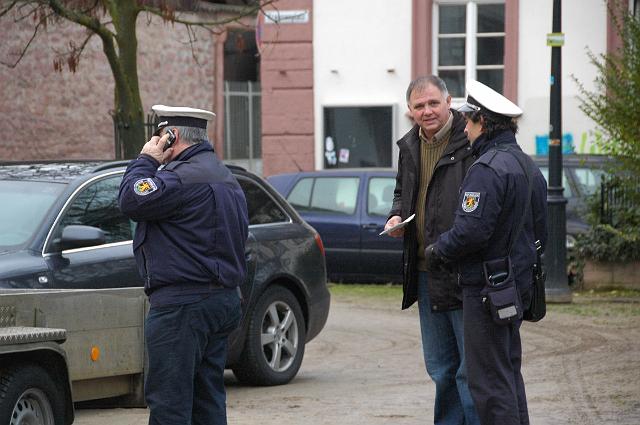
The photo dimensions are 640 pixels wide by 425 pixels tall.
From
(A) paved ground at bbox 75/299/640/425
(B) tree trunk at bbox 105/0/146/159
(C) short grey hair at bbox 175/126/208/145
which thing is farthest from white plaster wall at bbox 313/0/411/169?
(C) short grey hair at bbox 175/126/208/145

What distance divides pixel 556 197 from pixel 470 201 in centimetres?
905

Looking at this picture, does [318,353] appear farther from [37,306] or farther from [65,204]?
[37,306]

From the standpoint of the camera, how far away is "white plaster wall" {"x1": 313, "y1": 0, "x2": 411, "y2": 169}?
71.5ft

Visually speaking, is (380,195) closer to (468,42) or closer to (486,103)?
(468,42)

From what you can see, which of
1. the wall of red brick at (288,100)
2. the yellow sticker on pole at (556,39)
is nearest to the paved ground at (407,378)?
the yellow sticker on pole at (556,39)

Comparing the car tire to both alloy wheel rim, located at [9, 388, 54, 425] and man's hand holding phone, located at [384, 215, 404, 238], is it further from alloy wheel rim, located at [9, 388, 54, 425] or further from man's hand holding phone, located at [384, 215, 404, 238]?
man's hand holding phone, located at [384, 215, 404, 238]

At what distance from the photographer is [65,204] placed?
8609mm

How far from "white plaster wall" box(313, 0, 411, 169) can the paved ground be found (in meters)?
7.68

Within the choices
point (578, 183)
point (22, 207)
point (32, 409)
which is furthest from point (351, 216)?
point (32, 409)

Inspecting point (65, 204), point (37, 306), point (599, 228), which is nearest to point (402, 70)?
point (599, 228)

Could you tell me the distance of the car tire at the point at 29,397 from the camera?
628 cm

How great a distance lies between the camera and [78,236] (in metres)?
8.29

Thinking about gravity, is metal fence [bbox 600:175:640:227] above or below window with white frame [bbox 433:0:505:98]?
below

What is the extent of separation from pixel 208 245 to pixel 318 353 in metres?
5.98
